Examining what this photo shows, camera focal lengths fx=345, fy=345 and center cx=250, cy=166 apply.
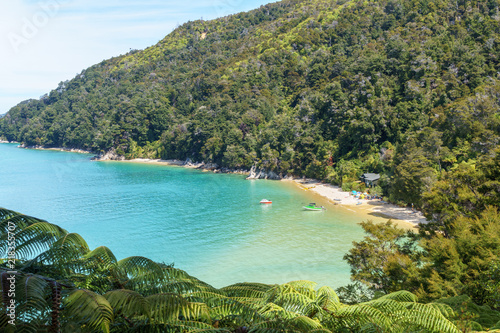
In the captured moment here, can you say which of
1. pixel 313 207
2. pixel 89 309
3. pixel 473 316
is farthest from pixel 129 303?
pixel 313 207

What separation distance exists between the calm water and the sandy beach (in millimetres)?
1675

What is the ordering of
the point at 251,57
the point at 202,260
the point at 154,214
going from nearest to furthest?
the point at 202,260
the point at 154,214
the point at 251,57

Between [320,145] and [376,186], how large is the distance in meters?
12.5

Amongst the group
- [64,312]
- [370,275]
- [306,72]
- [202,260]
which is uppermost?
[306,72]

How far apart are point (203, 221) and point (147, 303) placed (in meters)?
27.7

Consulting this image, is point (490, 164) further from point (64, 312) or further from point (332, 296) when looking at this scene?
point (64, 312)

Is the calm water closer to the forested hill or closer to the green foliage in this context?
the forested hill

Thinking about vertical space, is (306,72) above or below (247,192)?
above

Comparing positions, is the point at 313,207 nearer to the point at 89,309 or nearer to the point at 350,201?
the point at 350,201

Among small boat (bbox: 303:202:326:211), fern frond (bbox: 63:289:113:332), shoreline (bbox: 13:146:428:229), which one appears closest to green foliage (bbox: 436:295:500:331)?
fern frond (bbox: 63:289:113:332)

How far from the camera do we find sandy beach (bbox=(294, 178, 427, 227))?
28.8 metres

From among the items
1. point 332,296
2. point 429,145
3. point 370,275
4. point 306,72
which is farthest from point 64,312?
point 306,72

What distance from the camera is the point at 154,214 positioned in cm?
3453

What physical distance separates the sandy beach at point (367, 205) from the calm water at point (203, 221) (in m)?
1.67
